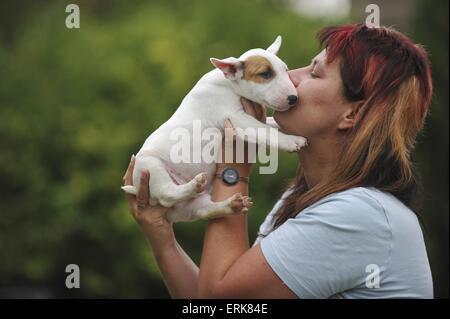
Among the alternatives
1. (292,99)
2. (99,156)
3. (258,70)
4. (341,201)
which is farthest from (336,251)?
A: (99,156)

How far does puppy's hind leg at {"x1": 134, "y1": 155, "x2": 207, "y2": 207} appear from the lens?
117 inches

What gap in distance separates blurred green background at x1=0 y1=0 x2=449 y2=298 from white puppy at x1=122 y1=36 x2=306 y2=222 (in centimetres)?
378

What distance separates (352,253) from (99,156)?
16.5ft

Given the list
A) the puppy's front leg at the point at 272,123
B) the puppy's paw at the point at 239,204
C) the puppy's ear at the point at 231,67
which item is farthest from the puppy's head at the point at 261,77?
the puppy's paw at the point at 239,204

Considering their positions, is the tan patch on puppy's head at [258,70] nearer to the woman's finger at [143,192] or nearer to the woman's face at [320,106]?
the woman's face at [320,106]

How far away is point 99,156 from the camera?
7.34 meters

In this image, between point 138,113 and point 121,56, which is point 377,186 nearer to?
point 138,113

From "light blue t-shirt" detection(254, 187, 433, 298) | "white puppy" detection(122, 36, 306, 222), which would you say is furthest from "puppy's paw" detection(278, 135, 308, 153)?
"light blue t-shirt" detection(254, 187, 433, 298)

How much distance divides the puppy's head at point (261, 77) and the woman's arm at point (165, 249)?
540 millimetres

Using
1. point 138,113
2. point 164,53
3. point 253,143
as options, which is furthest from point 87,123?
point 253,143

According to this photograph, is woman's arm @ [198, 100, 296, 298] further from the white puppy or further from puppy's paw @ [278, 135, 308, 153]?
puppy's paw @ [278, 135, 308, 153]

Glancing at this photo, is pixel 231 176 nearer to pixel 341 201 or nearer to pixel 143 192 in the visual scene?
pixel 143 192

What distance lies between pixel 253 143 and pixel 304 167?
0.73 feet

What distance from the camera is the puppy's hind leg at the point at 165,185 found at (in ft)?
9.75
